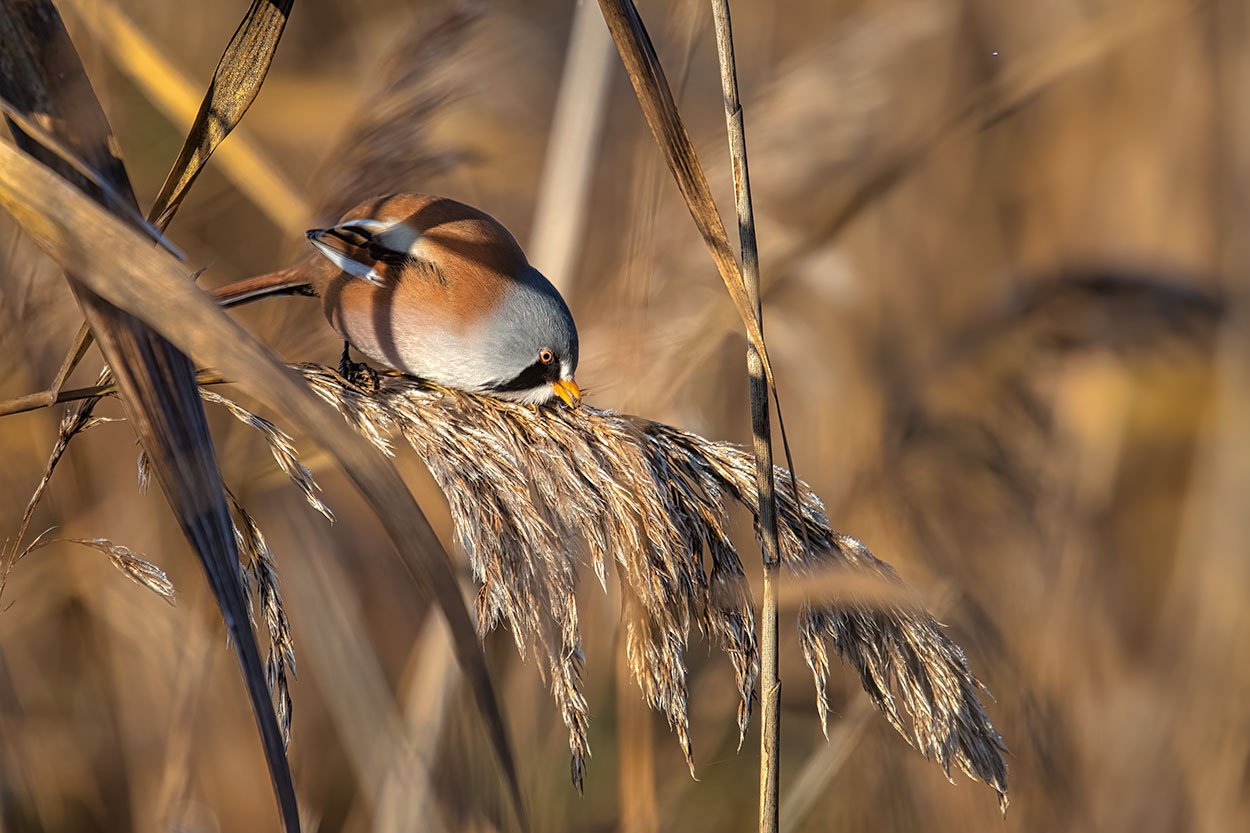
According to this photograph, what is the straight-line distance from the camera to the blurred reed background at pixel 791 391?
1741mm

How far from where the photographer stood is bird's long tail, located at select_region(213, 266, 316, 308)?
173cm

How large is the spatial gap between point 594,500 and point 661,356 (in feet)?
2.20

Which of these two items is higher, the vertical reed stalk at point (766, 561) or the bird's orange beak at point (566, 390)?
the bird's orange beak at point (566, 390)

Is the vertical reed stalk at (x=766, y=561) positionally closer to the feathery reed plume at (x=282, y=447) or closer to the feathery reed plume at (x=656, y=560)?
the feathery reed plume at (x=656, y=560)

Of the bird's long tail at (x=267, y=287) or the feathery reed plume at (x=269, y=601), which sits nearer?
the feathery reed plume at (x=269, y=601)

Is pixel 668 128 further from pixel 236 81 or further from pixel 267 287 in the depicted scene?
pixel 267 287

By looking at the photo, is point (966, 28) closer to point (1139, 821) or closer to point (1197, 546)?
point (1197, 546)

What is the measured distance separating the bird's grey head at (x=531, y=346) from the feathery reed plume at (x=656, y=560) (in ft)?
1.67

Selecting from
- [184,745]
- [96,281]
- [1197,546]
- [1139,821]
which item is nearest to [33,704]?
[184,745]

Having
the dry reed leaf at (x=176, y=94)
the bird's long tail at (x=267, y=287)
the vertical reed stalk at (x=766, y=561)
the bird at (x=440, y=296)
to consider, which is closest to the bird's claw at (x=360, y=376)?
the bird at (x=440, y=296)

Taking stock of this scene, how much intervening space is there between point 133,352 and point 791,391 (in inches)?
85.3

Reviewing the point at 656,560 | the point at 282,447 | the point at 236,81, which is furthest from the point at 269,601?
the point at 236,81

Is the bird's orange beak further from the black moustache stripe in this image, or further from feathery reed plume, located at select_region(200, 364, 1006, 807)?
feathery reed plume, located at select_region(200, 364, 1006, 807)

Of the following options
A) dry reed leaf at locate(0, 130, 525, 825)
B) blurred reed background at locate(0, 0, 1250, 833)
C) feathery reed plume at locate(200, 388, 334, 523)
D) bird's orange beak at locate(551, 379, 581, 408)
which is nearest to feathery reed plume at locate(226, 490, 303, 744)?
feathery reed plume at locate(200, 388, 334, 523)
